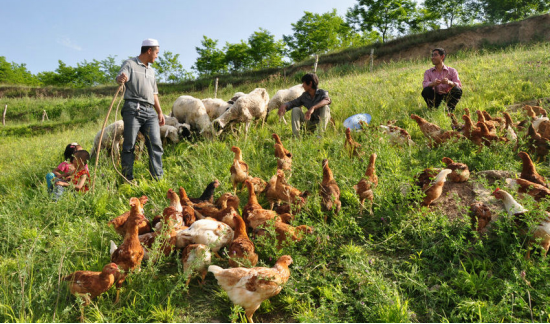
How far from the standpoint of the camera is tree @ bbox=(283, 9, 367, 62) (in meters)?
38.3

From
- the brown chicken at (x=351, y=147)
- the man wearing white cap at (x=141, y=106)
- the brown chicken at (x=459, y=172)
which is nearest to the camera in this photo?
the brown chicken at (x=459, y=172)

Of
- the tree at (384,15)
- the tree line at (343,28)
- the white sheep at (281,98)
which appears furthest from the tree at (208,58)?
the white sheep at (281,98)

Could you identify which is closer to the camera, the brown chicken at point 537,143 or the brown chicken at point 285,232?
the brown chicken at point 285,232

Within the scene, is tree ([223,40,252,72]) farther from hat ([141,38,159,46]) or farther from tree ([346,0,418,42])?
hat ([141,38,159,46])

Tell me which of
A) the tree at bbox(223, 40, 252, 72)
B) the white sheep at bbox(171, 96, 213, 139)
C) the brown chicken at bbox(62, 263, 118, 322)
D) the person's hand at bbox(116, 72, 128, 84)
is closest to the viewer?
the brown chicken at bbox(62, 263, 118, 322)

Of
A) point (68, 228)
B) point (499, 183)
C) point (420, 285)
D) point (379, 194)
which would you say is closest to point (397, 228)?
point (379, 194)

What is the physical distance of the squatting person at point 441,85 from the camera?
6.77 meters

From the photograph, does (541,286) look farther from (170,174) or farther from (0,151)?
(0,151)

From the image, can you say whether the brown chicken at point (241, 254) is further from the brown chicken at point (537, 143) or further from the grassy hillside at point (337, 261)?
the brown chicken at point (537, 143)

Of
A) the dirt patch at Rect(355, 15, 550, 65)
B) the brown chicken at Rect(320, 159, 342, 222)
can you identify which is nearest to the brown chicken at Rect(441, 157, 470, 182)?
the brown chicken at Rect(320, 159, 342, 222)

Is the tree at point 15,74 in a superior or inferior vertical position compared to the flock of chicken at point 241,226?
superior

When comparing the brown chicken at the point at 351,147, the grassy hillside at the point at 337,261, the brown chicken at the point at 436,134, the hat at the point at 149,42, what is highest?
the hat at the point at 149,42

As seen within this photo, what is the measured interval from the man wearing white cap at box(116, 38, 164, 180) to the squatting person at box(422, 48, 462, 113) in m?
6.04

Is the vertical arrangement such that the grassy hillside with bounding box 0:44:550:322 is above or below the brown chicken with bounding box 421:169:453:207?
below
